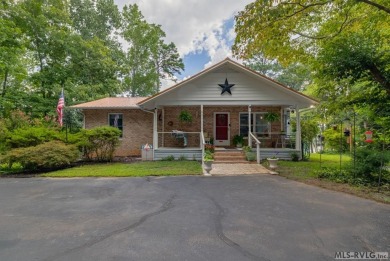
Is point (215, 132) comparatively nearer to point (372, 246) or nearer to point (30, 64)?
point (372, 246)

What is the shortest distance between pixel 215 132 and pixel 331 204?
32.0ft

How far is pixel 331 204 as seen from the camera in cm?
499

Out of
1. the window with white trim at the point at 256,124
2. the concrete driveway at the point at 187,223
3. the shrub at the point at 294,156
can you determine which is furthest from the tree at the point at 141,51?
the concrete driveway at the point at 187,223

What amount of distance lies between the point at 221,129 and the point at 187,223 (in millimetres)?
10829

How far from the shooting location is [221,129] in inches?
570

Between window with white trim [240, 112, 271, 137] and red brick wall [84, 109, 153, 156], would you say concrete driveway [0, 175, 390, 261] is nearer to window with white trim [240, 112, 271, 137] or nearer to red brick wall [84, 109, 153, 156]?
window with white trim [240, 112, 271, 137]

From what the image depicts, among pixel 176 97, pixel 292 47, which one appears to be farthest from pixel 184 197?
pixel 292 47

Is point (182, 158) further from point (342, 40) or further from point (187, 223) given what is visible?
point (342, 40)

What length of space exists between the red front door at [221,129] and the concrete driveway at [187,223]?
765 cm

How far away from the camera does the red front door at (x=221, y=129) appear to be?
1433cm

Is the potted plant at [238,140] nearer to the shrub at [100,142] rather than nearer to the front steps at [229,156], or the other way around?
the front steps at [229,156]

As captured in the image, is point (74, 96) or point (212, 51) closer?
point (74, 96)

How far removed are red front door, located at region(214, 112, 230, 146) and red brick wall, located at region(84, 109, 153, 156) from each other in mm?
4618

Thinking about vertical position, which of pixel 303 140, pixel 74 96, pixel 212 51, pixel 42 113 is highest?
pixel 212 51
